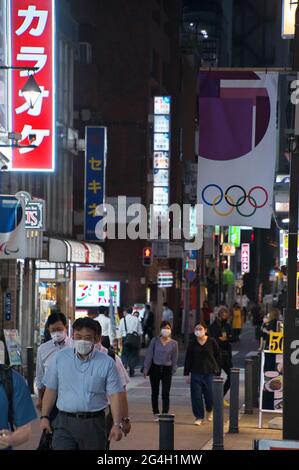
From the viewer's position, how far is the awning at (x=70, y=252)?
34562mm

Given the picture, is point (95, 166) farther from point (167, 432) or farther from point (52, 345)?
point (167, 432)

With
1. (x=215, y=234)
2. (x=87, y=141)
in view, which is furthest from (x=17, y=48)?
(x=215, y=234)

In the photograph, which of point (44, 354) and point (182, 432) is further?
point (182, 432)

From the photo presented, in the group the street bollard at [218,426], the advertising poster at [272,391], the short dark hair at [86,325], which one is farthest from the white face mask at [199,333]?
the short dark hair at [86,325]

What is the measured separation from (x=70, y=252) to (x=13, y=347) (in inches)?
386

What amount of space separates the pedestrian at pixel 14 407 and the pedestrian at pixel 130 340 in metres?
24.1

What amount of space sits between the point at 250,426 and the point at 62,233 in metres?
23.2

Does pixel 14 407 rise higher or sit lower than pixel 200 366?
higher

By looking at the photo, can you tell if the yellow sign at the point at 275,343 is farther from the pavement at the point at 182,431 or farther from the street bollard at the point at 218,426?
the street bollard at the point at 218,426

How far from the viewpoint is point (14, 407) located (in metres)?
8.65

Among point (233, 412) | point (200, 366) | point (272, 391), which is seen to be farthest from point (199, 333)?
point (233, 412)

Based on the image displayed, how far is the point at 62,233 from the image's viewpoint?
142 ft

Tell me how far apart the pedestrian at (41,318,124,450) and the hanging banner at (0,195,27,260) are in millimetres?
15475

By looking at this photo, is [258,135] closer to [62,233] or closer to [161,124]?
[62,233]
